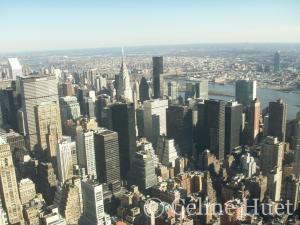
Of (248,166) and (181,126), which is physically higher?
(181,126)

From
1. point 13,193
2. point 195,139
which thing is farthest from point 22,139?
point 195,139

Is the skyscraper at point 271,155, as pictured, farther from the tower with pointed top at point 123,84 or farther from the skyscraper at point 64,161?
the tower with pointed top at point 123,84

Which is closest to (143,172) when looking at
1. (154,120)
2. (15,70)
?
(154,120)

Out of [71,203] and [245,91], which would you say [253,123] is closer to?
[245,91]

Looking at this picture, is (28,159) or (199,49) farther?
(199,49)

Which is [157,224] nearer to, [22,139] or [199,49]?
[22,139]
